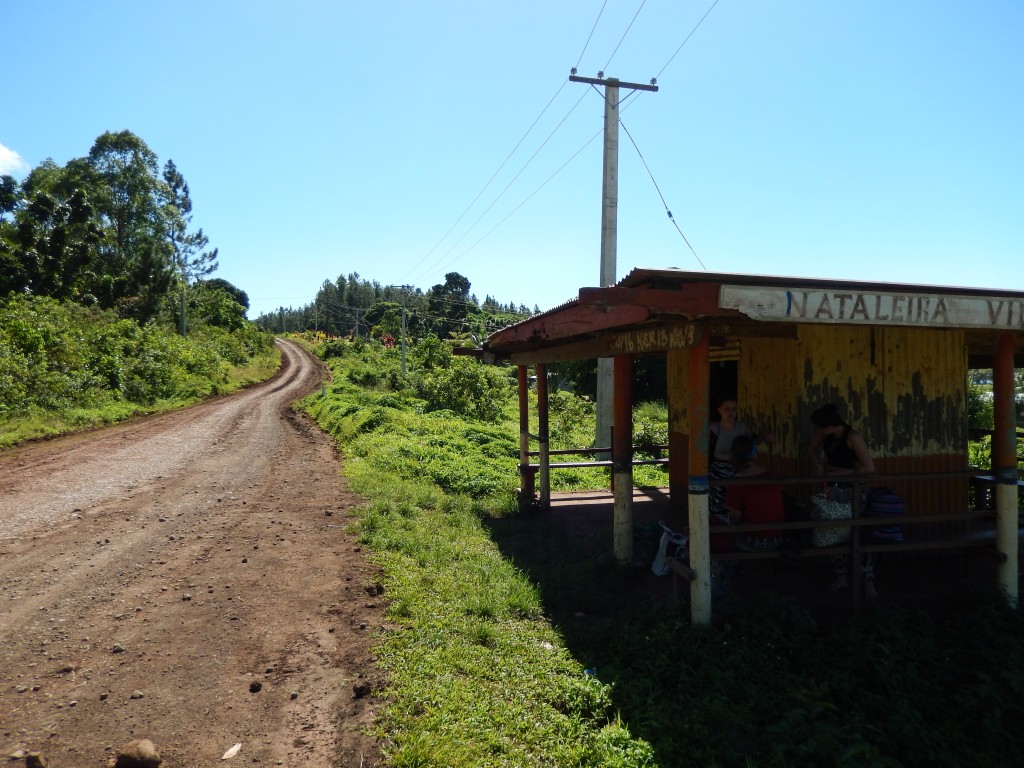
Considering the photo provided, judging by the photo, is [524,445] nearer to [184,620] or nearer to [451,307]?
[184,620]

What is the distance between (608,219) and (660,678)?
392 inches

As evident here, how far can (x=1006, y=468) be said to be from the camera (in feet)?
17.1

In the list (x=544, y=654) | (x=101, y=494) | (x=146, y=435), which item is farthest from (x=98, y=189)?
(x=544, y=654)

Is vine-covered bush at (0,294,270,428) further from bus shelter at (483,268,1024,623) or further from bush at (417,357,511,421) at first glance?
bus shelter at (483,268,1024,623)

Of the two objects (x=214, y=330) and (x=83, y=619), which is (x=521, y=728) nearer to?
(x=83, y=619)

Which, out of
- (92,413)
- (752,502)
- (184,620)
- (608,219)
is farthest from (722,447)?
(92,413)

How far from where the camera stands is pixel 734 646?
4.39 m

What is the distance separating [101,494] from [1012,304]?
11.1 metres

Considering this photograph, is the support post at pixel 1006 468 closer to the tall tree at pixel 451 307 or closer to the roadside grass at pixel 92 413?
the roadside grass at pixel 92 413

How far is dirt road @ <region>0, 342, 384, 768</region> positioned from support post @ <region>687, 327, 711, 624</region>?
2378 millimetres

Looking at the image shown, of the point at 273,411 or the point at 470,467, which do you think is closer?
the point at 470,467

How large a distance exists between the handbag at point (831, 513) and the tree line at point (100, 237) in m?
28.8

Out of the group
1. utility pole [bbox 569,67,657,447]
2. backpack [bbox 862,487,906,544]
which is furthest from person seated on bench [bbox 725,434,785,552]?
utility pole [bbox 569,67,657,447]

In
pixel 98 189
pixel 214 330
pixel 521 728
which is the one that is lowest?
pixel 521 728
